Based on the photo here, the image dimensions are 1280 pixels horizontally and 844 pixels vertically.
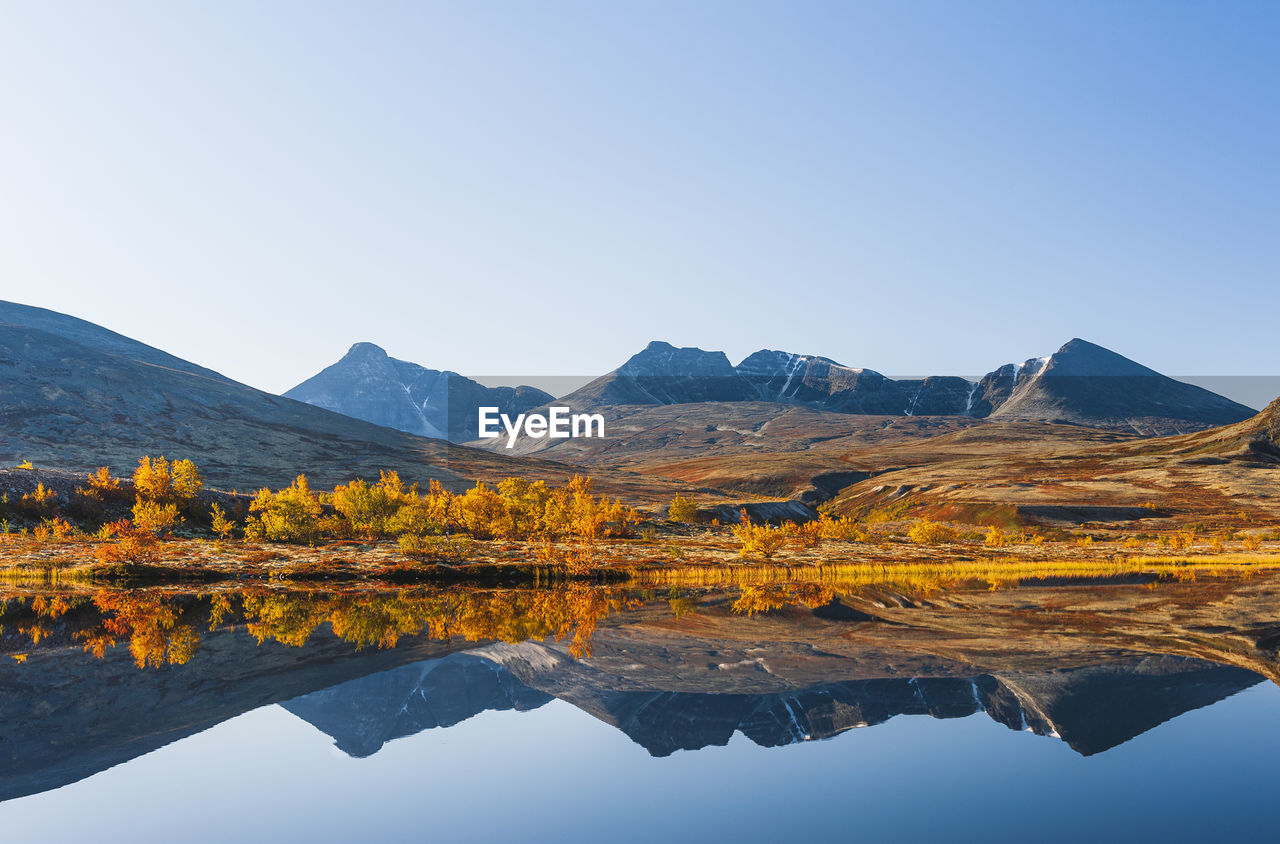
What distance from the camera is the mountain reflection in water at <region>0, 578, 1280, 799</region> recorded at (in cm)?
1430

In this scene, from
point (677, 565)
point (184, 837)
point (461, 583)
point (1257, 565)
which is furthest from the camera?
point (1257, 565)

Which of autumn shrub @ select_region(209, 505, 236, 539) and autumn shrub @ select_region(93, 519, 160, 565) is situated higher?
autumn shrub @ select_region(93, 519, 160, 565)

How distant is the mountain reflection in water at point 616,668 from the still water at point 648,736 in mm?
108

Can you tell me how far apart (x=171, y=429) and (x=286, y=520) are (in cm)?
10572

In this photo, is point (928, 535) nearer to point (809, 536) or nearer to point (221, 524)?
point (809, 536)

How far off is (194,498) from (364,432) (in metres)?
132

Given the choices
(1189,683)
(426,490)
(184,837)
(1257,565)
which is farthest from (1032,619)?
(426,490)

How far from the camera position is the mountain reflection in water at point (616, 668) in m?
14.3

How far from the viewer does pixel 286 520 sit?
62188mm

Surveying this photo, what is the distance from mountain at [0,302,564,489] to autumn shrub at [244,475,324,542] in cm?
6179

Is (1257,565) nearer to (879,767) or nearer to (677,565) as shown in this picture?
(677,565)

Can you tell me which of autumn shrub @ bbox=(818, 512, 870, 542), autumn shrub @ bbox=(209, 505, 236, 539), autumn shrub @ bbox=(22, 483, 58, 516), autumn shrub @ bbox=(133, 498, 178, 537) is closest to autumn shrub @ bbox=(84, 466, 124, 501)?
autumn shrub @ bbox=(22, 483, 58, 516)

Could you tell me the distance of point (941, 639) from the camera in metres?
23.8

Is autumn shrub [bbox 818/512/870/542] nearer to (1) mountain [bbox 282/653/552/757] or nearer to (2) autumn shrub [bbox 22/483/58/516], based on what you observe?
(1) mountain [bbox 282/653/552/757]
